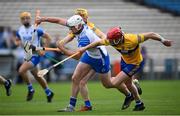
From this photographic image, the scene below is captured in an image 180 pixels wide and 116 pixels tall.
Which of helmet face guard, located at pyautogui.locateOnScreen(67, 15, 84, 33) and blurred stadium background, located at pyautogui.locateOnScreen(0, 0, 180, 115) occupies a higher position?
helmet face guard, located at pyautogui.locateOnScreen(67, 15, 84, 33)

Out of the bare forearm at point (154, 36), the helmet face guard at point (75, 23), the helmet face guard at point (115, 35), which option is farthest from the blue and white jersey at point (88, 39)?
the bare forearm at point (154, 36)

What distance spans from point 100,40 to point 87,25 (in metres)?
1.12

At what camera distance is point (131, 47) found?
16.8 m

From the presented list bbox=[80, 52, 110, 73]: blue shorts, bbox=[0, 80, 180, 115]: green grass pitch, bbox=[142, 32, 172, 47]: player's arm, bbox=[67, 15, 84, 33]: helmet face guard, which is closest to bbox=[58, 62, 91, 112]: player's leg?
bbox=[80, 52, 110, 73]: blue shorts

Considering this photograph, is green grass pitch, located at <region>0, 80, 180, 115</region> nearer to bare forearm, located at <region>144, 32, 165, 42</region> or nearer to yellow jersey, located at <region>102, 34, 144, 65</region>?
yellow jersey, located at <region>102, 34, 144, 65</region>

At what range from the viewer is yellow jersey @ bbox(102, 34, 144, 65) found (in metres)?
16.7

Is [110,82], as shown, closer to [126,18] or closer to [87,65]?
[87,65]

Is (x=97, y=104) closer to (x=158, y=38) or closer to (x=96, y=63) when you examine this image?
(x=96, y=63)

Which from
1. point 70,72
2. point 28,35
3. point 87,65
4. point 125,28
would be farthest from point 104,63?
point 125,28

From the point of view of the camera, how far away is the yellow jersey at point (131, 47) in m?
16.7

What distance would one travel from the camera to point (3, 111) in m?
17.2

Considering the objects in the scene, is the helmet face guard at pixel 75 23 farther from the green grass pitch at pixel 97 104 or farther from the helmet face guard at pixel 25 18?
the helmet face guard at pixel 25 18

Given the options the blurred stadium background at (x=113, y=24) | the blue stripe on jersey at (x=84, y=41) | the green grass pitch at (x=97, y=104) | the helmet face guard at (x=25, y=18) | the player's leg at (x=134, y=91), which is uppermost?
the blue stripe on jersey at (x=84, y=41)

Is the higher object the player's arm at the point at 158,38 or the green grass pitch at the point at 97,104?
the player's arm at the point at 158,38
